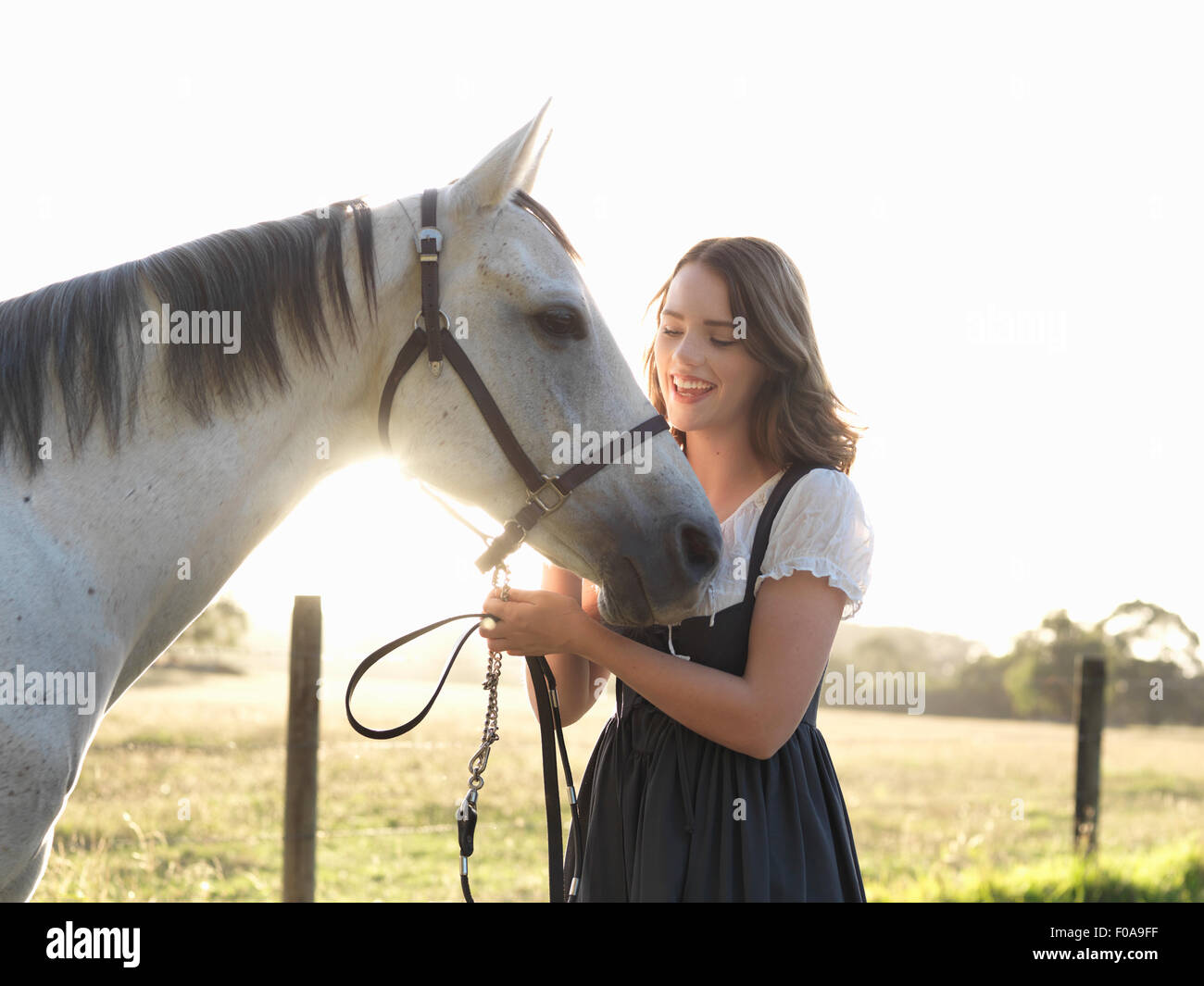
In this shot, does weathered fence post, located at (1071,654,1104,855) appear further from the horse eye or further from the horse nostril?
the horse eye

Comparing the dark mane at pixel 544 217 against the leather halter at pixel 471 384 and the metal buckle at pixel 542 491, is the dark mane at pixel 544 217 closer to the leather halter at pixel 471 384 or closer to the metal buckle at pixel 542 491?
the leather halter at pixel 471 384

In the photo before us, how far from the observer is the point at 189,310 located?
1.93 meters

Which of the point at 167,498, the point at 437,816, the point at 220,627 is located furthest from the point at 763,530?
the point at 220,627

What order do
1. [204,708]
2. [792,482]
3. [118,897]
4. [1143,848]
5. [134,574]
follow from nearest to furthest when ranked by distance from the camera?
[134,574]
[792,482]
[118,897]
[1143,848]
[204,708]

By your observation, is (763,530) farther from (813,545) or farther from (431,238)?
(431,238)

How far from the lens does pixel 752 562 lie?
207cm

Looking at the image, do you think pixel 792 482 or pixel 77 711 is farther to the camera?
pixel 792 482

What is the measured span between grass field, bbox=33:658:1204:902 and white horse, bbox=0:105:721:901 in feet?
10.0

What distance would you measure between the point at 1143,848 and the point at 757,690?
629 cm

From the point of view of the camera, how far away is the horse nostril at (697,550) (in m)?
2.03

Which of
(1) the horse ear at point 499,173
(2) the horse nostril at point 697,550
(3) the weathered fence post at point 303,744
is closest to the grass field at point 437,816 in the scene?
(3) the weathered fence post at point 303,744

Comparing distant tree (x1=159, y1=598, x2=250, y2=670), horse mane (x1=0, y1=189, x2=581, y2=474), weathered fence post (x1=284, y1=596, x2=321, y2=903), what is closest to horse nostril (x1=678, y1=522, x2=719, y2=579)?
horse mane (x1=0, y1=189, x2=581, y2=474)
